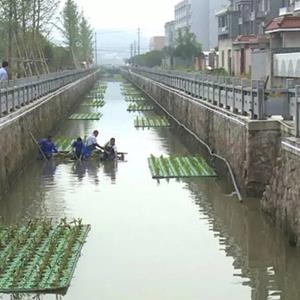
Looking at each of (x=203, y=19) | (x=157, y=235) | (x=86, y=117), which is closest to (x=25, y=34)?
(x=86, y=117)

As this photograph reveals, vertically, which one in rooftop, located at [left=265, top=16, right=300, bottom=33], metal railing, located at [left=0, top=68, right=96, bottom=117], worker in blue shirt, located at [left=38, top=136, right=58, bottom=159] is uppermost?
rooftop, located at [left=265, top=16, right=300, bottom=33]

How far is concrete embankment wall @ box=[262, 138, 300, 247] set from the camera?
1442 cm

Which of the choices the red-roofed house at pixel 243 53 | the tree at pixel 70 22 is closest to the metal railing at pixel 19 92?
the red-roofed house at pixel 243 53

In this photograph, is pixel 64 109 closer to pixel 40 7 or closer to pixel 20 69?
pixel 20 69

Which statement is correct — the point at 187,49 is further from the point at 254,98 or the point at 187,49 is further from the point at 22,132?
the point at 254,98

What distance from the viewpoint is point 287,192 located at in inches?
597

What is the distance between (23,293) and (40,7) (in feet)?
154

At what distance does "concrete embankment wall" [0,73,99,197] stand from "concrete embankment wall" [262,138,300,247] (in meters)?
7.41

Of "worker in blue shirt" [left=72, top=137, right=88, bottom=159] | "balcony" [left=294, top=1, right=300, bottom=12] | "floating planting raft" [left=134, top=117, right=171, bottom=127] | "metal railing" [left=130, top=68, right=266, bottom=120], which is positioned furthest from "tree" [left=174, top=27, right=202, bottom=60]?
"worker in blue shirt" [left=72, top=137, right=88, bottom=159]

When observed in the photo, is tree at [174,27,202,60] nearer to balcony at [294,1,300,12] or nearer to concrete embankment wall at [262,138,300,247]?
balcony at [294,1,300,12]

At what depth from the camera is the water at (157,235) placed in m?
12.6

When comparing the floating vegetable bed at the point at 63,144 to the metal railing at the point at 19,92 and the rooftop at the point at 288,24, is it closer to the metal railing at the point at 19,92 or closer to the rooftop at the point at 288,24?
the metal railing at the point at 19,92

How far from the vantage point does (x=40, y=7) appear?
56.8 metres

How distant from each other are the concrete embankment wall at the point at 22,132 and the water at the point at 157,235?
0.51 meters
